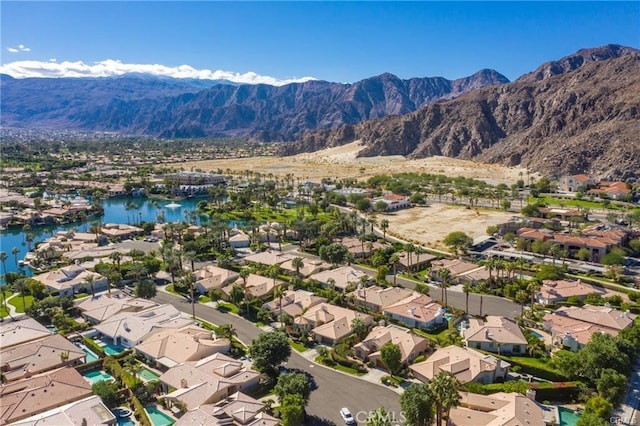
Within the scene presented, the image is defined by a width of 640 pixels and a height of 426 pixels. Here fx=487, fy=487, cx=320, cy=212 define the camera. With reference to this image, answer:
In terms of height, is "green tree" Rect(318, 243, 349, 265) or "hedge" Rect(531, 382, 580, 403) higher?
"green tree" Rect(318, 243, 349, 265)

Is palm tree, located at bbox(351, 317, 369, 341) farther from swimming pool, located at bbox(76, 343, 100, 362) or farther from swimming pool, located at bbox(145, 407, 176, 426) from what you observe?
swimming pool, located at bbox(76, 343, 100, 362)

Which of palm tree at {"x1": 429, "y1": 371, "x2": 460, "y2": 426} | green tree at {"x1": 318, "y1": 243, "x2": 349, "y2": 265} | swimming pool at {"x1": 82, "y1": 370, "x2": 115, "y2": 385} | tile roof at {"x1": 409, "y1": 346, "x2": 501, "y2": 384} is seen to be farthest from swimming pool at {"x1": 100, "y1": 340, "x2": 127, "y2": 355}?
green tree at {"x1": 318, "y1": 243, "x2": 349, "y2": 265}

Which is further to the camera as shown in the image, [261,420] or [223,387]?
[223,387]

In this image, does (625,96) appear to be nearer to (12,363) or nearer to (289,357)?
(289,357)

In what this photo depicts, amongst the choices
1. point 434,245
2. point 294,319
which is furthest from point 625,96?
point 294,319

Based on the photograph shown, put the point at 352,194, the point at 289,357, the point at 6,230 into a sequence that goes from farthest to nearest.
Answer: the point at 352,194, the point at 6,230, the point at 289,357

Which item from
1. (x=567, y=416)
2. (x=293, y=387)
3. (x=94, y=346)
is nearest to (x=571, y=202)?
(x=567, y=416)
